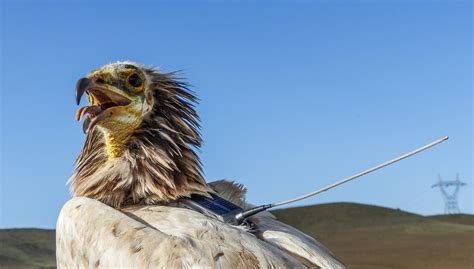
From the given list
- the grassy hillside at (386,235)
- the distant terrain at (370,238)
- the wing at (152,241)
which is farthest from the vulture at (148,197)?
the grassy hillside at (386,235)

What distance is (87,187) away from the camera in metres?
5.21

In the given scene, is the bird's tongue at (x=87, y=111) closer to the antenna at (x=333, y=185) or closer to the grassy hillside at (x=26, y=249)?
the antenna at (x=333, y=185)

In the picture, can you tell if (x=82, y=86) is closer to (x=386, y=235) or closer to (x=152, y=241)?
(x=152, y=241)

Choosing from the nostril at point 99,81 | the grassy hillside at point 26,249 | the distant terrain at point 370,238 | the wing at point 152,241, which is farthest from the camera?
the distant terrain at point 370,238

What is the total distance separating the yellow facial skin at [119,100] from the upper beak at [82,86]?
74 millimetres

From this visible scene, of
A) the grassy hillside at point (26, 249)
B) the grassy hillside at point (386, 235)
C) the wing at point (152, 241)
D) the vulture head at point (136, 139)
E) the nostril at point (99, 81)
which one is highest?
the nostril at point (99, 81)

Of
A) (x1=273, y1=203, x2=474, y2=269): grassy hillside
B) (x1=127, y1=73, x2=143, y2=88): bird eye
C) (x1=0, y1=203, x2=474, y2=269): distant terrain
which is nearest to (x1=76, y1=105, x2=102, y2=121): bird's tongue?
(x1=127, y1=73, x2=143, y2=88): bird eye

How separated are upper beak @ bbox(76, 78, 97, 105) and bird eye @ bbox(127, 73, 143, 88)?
287mm

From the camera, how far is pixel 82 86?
507 centimetres

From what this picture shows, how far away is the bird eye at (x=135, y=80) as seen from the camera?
5.31 m

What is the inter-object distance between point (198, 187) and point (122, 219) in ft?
2.82

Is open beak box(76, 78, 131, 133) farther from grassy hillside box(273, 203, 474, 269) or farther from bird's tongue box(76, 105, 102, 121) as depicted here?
grassy hillside box(273, 203, 474, 269)

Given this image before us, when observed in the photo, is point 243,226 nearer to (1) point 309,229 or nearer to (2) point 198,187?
(2) point 198,187

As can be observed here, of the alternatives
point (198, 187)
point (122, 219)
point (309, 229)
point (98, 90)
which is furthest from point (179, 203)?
point (309, 229)
